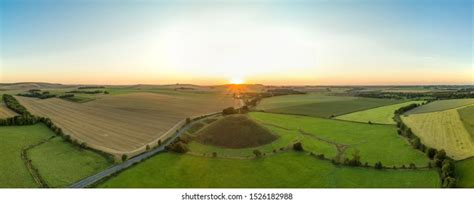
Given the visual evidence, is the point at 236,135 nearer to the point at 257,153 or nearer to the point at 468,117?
the point at 257,153

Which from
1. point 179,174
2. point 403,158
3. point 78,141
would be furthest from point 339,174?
point 78,141

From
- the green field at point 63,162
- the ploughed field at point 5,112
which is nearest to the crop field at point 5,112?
the ploughed field at point 5,112

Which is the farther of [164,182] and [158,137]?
[158,137]

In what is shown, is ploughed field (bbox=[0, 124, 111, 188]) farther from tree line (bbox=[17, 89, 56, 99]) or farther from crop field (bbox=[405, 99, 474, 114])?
crop field (bbox=[405, 99, 474, 114])

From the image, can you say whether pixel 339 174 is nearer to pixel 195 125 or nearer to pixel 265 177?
pixel 265 177

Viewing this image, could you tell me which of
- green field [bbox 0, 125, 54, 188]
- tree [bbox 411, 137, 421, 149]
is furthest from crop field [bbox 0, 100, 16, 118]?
tree [bbox 411, 137, 421, 149]
